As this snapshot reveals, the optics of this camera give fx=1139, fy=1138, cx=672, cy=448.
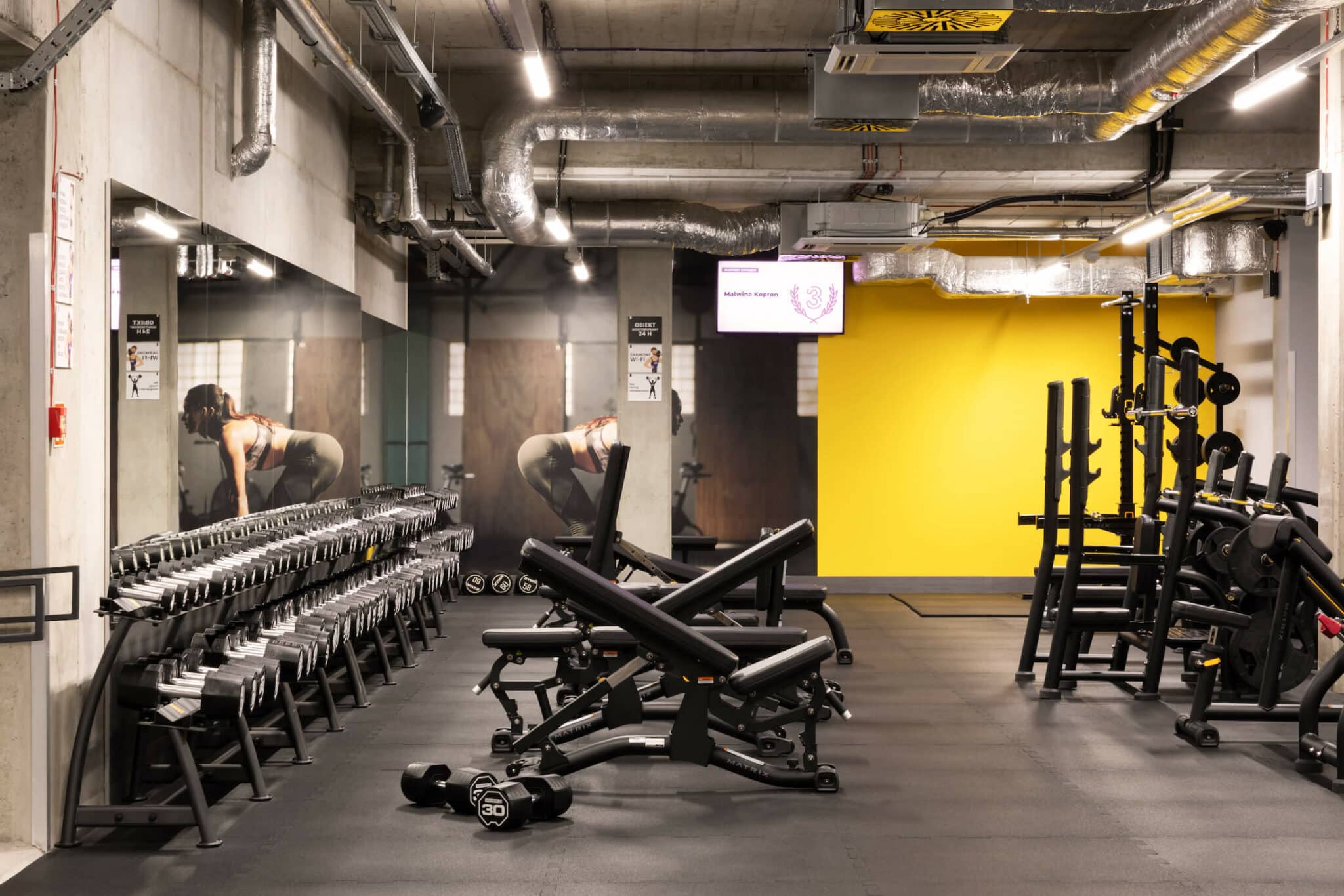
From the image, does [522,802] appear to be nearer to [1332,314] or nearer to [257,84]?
[257,84]

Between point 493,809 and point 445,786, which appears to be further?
point 445,786

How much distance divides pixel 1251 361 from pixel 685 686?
28.4 ft

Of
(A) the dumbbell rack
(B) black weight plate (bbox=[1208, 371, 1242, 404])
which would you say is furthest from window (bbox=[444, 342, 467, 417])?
(B) black weight plate (bbox=[1208, 371, 1242, 404])

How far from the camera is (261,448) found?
593 cm

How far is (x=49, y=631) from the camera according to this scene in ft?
12.0

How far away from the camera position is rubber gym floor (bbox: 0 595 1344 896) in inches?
137

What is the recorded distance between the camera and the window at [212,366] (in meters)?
4.80

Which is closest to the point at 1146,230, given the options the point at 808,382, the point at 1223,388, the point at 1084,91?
the point at 1084,91

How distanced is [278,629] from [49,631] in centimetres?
111

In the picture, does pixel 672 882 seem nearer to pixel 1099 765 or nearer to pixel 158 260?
pixel 1099 765

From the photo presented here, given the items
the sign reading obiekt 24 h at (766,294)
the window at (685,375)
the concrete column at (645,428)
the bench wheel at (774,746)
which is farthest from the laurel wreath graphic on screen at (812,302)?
the bench wheel at (774,746)

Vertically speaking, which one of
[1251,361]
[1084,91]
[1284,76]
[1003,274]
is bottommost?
[1251,361]

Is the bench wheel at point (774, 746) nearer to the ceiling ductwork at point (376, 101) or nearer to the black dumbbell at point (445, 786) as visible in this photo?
the black dumbbell at point (445, 786)

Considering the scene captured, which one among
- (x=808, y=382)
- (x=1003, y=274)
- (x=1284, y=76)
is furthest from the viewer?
(x=808, y=382)
